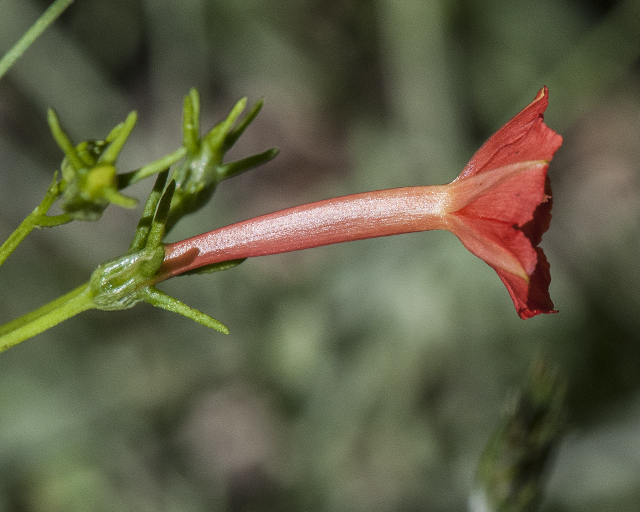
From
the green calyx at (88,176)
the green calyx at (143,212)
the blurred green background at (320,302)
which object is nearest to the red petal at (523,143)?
the green calyx at (143,212)

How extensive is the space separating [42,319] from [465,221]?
1.28 m

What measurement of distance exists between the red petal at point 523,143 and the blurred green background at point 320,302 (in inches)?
91.3

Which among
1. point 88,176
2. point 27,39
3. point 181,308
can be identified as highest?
point 27,39

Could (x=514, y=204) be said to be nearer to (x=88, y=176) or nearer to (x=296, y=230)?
(x=296, y=230)

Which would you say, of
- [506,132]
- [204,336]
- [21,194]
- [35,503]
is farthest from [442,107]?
[35,503]

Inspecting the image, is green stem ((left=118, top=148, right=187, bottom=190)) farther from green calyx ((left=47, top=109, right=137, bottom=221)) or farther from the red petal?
the red petal

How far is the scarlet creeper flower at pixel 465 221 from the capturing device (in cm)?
176

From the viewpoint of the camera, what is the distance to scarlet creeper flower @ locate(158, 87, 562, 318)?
176cm

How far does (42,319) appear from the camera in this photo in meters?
1.75

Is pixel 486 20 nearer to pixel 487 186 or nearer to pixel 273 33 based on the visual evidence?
pixel 273 33

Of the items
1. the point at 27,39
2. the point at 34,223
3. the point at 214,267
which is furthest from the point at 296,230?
the point at 27,39

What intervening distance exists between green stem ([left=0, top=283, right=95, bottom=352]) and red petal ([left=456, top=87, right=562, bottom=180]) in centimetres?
127

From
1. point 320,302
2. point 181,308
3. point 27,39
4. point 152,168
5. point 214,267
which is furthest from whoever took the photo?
point 320,302

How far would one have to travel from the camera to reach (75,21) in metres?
5.24
